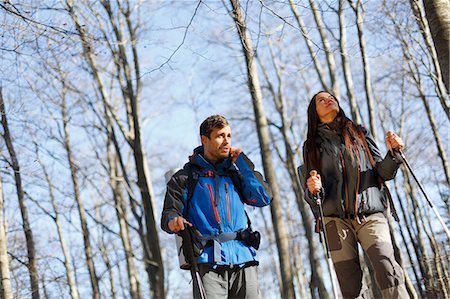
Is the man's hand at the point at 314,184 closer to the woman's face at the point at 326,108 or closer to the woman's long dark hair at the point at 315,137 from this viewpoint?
the woman's long dark hair at the point at 315,137

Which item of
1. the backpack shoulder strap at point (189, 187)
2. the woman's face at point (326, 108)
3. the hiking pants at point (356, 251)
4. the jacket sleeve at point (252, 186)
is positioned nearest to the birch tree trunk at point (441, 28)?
the woman's face at point (326, 108)

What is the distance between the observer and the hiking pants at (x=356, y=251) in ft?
13.7

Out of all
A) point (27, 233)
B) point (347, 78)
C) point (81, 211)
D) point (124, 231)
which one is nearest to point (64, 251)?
point (124, 231)

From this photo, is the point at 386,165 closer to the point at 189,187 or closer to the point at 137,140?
the point at 189,187

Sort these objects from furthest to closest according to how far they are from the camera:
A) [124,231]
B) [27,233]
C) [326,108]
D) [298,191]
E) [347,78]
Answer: [298,191]
[124,231]
[347,78]
[27,233]
[326,108]

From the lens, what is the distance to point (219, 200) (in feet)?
14.1

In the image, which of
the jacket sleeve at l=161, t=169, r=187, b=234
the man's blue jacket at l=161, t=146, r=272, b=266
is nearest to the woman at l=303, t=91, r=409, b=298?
the man's blue jacket at l=161, t=146, r=272, b=266

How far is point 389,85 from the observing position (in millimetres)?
19016

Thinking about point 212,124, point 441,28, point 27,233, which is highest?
point 27,233

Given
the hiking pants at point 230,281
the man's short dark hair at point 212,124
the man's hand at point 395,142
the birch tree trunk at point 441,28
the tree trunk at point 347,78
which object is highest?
the tree trunk at point 347,78

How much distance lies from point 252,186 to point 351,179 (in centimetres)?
73

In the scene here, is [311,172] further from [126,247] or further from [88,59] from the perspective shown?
[126,247]

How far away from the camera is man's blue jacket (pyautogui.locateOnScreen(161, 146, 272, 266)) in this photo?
4.18 m

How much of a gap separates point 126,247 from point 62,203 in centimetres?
244
